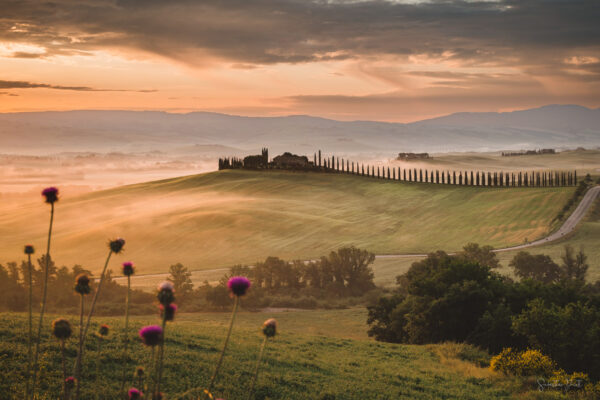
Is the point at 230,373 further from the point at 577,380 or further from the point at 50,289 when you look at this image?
the point at 50,289

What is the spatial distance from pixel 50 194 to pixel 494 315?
3525 cm

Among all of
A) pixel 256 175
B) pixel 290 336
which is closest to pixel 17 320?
pixel 290 336

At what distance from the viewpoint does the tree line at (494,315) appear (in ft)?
107

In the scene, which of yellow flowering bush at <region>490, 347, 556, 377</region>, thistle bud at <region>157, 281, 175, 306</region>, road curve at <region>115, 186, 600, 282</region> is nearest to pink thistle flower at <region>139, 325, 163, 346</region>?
thistle bud at <region>157, 281, 175, 306</region>

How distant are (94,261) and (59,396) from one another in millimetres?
87666

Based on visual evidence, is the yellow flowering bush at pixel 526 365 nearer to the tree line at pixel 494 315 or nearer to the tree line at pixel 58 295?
the tree line at pixel 494 315

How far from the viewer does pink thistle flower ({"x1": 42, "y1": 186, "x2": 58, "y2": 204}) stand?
8805 millimetres

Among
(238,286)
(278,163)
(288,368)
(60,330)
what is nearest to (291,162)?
(278,163)

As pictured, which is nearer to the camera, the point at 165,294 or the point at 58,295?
the point at 165,294

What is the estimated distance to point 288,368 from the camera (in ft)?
89.5

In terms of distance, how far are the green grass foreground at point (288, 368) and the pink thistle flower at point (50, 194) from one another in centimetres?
1049

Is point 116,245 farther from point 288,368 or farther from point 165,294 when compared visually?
point 288,368

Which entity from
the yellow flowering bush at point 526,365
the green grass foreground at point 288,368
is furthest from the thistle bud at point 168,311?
the yellow flowering bush at point 526,365

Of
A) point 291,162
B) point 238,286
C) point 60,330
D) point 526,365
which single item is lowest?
point 526,365
